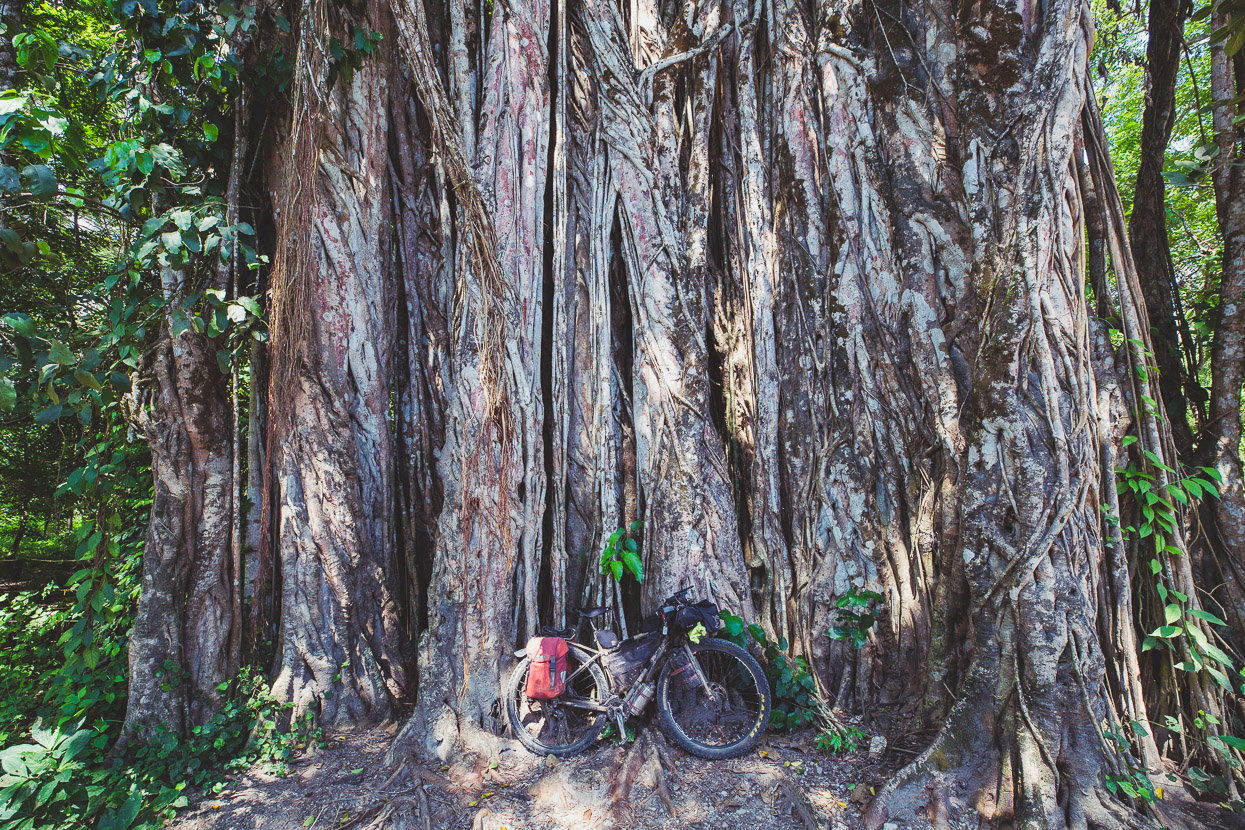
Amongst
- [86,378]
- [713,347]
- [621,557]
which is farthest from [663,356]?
[86,378]

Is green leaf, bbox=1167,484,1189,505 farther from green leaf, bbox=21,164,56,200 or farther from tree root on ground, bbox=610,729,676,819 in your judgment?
green leaf, bbox=21,164,56,200


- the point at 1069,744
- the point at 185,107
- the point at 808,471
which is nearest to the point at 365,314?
the point at 185,107

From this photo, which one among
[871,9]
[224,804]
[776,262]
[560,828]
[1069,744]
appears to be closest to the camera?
[1069,744]

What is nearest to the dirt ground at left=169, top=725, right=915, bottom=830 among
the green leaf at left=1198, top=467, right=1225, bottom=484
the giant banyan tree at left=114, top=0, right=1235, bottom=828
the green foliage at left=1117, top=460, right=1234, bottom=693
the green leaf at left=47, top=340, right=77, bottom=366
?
the giant banyan tree at left=114, top=0, right=1235, bottom=828

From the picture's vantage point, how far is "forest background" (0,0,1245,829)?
237cm

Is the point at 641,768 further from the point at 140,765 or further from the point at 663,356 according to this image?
the point at 140,765

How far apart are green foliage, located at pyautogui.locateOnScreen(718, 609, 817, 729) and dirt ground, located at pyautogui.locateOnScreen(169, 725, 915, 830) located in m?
0.08

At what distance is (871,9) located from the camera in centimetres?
289

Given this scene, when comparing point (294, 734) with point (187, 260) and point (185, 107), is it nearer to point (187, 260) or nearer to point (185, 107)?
point (187, 260)

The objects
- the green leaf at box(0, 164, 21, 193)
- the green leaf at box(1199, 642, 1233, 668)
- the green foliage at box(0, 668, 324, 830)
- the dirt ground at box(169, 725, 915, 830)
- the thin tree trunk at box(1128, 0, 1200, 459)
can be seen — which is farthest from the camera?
the thin tree trunk at box(1128, 0, 1200, 459)

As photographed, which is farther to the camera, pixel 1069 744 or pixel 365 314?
pixel 365 314

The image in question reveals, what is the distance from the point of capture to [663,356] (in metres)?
2.97

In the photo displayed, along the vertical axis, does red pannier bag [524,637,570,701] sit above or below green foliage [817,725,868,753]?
above

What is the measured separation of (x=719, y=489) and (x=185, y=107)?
3.17 meters
